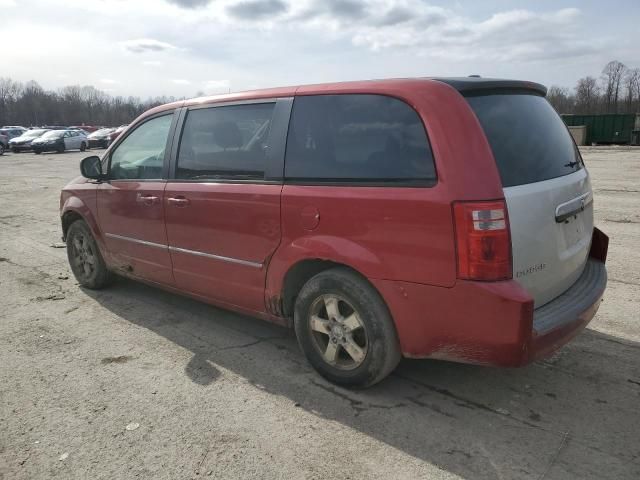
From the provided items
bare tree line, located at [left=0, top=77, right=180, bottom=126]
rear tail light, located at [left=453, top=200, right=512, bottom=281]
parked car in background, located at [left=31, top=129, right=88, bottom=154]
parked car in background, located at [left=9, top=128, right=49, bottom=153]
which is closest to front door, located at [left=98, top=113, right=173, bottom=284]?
rear tail light, located at [left=453, top=200, right=512, bottom=281]

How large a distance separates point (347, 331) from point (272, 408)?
633 mm

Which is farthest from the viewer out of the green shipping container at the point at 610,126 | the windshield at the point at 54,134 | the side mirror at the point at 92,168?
the windshield at the point at 54,134

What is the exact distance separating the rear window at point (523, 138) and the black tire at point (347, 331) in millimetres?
1012

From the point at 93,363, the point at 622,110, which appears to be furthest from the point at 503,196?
the point at 622,110

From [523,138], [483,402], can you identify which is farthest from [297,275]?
[523,138]

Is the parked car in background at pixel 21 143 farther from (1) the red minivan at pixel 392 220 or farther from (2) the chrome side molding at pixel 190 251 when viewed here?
(1) the red minivan at pixel 392 220

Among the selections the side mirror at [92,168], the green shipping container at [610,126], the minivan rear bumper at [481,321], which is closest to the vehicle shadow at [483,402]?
the minivan rear bumper at [481,321]

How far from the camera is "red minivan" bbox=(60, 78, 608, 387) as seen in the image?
2684 mm

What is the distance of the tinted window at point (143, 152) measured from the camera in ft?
14.7

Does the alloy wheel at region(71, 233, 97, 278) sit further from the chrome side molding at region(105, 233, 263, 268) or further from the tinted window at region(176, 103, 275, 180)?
the tinted window at region(176, 103, 275, 180)

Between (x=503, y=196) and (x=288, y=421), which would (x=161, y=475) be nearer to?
(x=288, y=421)

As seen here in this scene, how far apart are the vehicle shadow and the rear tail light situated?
0.87 m

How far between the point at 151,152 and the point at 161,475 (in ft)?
9.37

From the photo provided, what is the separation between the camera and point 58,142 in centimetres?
3466
